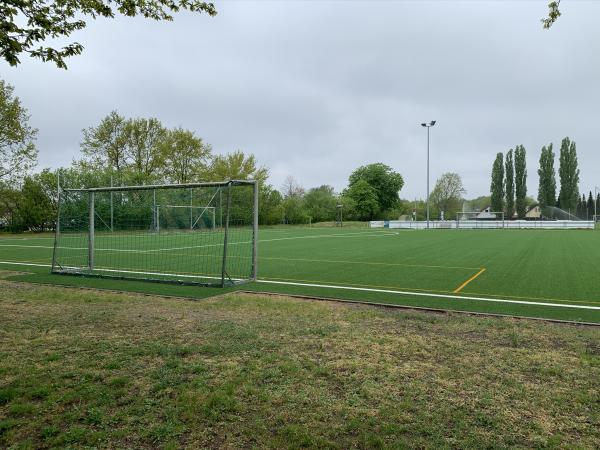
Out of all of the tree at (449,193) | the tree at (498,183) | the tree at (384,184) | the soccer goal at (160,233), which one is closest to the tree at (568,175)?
the tree at (498,183)

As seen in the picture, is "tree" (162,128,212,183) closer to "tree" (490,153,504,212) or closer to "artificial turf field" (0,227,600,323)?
"artificial turf field" (0,227,600,323)

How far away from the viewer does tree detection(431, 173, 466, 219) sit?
81375 millimetres

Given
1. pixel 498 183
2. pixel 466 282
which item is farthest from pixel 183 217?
pixel 498 183

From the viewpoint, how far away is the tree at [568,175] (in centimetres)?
6262

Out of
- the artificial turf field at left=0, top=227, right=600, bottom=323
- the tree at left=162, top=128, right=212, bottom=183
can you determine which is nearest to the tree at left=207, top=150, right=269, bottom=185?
the tree at left=162, top=128, right=212, bottom=183

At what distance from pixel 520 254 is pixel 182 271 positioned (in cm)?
1147

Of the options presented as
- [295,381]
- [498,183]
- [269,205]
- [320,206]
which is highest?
[498,183]

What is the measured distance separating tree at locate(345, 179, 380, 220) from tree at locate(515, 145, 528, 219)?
2291 centimetres

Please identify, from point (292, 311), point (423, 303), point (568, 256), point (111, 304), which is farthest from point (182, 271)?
point (568, 256)

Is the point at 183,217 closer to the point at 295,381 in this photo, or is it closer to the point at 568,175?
the point at 295,381

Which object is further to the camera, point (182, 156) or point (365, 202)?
point (365, 202)

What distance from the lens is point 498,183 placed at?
66000 mm

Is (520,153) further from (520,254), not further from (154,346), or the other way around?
(154,346)

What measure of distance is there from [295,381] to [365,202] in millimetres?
75025
